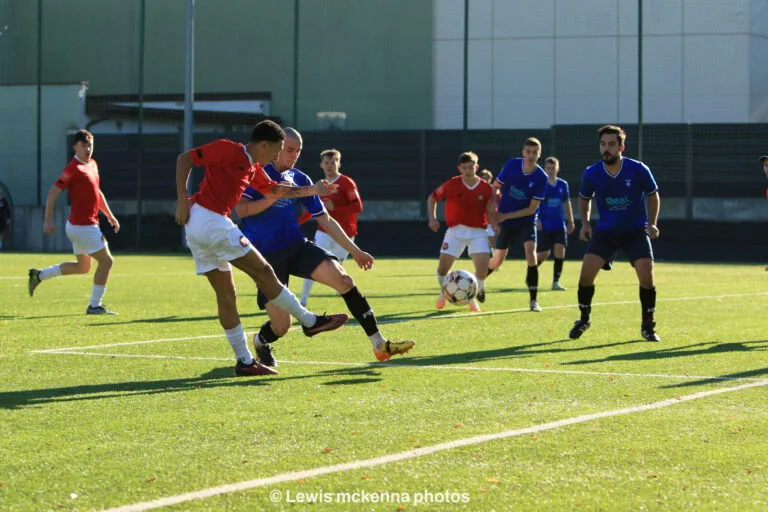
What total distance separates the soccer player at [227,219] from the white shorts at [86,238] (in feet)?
20.8

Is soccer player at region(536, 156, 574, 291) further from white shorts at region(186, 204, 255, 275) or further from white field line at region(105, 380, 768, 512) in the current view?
white field line at region(105, 380, 768, 512)

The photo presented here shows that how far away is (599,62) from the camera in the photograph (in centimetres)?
3956

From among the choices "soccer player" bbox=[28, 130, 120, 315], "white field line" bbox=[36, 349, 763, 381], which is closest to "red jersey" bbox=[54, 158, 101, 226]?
"soccer player" bbox=[28, 130, 120, 315]

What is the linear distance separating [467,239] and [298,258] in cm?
591

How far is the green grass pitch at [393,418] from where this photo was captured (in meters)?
4.84

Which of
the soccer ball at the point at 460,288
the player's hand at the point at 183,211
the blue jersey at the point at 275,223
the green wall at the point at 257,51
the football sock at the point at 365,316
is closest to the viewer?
the player's hand at the point at 183,211

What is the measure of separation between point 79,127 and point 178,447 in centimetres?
3503

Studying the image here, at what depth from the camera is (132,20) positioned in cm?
4166

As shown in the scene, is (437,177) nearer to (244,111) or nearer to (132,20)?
(244,111)

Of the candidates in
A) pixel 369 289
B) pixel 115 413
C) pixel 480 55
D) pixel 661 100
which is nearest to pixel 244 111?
pixel 480 55

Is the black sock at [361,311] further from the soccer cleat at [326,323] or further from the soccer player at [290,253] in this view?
the soccer cleat at [326,323]

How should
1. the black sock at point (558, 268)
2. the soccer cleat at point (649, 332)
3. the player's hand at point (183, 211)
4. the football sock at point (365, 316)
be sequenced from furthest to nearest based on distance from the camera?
1. the black sock at point (558, 268)
2. the soccer cleat at point (649, 332)
3. the football sock at point (365, 316)
4. the player's hand at point (183, 211)

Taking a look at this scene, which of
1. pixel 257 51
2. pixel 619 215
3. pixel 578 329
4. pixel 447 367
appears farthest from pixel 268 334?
pixel 257 51

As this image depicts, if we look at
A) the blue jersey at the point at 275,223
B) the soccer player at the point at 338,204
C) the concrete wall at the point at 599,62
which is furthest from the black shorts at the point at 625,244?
the concrete wall at the point at 599,62
